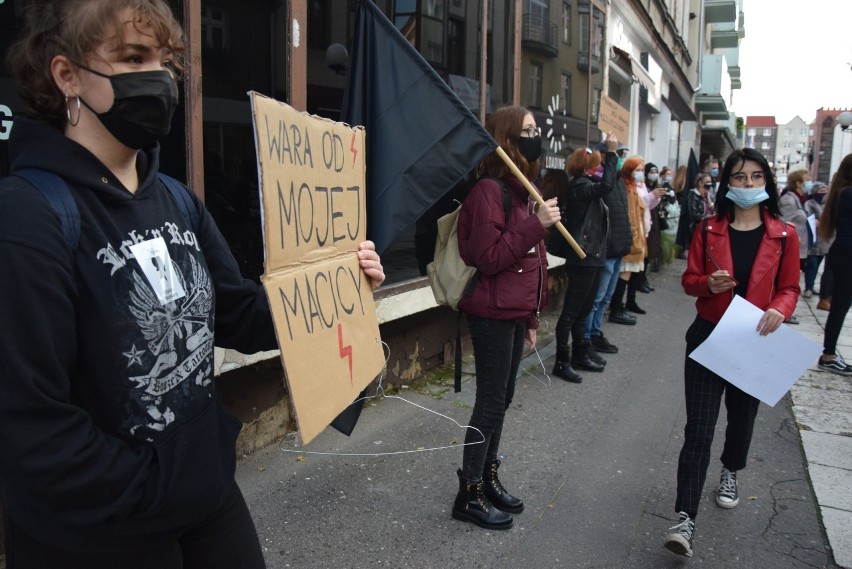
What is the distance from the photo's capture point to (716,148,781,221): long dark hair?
320 centimetres

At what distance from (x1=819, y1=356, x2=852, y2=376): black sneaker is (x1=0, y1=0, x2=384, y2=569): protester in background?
6294mm

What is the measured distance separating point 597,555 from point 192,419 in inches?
88.9

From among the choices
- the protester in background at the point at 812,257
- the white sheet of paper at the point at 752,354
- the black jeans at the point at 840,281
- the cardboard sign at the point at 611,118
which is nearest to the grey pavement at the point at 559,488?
the white sheet of paper at the point at 752,354

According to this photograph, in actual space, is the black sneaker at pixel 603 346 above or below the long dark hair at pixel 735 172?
below

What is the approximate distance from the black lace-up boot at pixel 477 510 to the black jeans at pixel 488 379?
7cm

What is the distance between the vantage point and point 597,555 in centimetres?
317

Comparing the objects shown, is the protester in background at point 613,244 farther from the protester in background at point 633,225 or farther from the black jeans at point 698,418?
the black jeans at point 698,418

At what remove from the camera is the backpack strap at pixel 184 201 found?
168 centimetres

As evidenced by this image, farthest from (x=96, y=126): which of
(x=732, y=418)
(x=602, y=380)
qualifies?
(x=602, y=380)

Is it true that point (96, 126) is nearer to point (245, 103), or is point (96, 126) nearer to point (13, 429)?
point (13, 429)

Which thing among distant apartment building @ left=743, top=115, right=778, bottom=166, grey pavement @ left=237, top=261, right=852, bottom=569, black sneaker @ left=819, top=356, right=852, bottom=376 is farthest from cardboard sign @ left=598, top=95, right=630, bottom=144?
distant apartment building @ left=743, top=115, right=778, bottom=166

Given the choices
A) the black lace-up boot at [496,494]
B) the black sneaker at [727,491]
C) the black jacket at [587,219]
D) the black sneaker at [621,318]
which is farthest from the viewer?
the black sneaker at [621,318]

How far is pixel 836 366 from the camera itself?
6402 mm

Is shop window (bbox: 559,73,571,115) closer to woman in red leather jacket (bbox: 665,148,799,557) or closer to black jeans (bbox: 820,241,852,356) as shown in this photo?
black jeans (bbox: 820,241,852,356)
